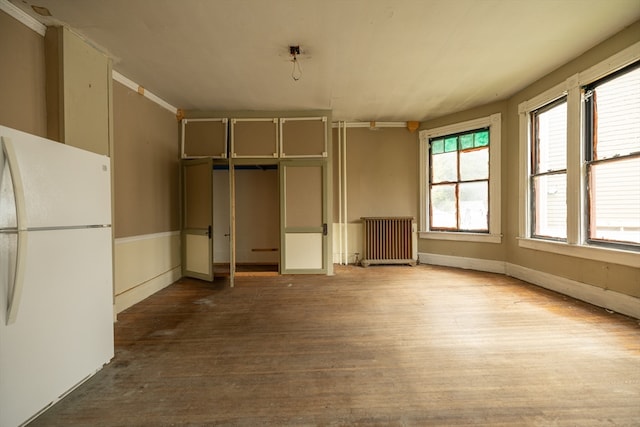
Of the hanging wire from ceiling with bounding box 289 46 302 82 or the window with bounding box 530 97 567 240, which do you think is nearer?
the hanging wire from ceiling with bounding box 289 46 302 82

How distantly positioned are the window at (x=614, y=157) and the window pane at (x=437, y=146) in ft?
8.12

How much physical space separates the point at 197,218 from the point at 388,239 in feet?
12.3

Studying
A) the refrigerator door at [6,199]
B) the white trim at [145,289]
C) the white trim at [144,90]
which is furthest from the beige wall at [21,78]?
the white trim at [145,289]

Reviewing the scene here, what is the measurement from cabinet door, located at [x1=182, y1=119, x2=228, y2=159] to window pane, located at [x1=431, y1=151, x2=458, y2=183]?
4189mm

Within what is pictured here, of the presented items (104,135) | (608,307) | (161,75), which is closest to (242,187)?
(161,75)

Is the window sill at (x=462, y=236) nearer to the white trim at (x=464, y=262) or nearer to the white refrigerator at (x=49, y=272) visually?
the white trim at (x=464, y=262)

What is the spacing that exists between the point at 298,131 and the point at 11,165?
413 centimetres

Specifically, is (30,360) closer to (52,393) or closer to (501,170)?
(52,393)

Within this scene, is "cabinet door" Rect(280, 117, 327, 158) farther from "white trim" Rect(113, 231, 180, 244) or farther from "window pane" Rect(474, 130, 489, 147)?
"window pane" Rect(474, 130, 489, 147)

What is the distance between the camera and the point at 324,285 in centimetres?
457

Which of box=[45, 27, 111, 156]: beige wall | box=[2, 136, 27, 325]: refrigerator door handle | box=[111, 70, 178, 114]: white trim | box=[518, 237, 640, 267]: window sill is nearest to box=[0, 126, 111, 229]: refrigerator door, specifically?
box=[2, 136, 27, 325]: refrigerator door handle

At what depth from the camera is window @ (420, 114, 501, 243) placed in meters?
5.17

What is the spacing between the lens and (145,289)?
400 centimetres

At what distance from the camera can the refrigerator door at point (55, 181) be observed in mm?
1513
